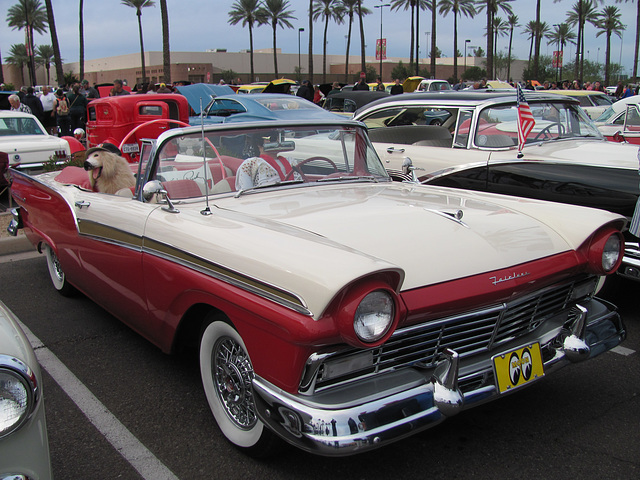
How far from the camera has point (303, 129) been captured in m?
3.80

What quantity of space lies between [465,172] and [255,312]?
145 inches

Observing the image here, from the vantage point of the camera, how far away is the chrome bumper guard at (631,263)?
13.5 ft

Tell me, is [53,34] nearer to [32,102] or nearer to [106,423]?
[32,102]

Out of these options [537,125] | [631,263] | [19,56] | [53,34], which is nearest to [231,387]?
[631,263]

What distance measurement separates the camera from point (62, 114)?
47.0 ft

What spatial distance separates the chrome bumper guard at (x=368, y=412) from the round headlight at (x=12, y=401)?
0.83 metres

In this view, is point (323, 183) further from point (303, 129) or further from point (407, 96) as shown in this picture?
point (407, 96)

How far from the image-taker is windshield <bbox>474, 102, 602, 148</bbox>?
562 centimetres

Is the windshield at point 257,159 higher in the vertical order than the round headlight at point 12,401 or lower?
higher

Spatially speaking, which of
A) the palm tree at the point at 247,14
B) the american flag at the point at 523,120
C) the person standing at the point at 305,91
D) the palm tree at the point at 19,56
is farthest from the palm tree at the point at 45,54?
the american flag at the point at 523,120

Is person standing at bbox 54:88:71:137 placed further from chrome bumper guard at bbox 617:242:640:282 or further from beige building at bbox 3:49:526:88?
beige building at bbox 3:49:526:88

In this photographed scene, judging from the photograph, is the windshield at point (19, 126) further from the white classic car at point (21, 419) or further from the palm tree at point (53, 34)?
the palm tree at point (53, 34)

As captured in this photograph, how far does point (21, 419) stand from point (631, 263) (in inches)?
153

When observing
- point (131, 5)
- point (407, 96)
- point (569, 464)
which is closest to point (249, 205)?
point (569, 464)
